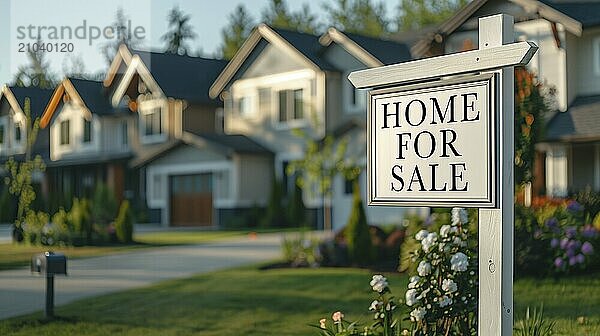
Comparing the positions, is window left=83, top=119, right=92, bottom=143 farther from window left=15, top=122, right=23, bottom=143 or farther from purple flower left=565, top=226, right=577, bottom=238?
purple flower left=565, top=226, right=577, bottom=238

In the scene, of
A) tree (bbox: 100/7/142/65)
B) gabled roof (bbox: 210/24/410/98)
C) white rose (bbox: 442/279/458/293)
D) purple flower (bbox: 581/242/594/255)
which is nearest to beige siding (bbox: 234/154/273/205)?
gabled roof (bbox: 210/24/410/98)

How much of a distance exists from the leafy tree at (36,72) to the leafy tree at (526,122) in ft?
19.6

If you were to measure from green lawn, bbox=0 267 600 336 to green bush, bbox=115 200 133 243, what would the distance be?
198 centimetres

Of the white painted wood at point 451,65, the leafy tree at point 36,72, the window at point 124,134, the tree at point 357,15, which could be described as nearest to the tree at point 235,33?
the tree at point 357,15

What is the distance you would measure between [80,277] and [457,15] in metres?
12.6

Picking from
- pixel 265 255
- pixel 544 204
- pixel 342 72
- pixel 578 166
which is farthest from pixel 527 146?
pixel 342 72

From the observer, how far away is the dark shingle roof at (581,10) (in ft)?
61.2

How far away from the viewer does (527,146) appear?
1102cm

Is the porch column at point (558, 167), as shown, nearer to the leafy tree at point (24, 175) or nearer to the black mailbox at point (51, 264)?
the leafy tree at point (24, 175)

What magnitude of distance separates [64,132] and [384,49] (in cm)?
1510

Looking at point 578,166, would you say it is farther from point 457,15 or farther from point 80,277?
point 80,277

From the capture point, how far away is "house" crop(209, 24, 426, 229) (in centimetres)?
2398

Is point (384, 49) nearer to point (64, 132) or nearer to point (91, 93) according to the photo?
point (64, 132)

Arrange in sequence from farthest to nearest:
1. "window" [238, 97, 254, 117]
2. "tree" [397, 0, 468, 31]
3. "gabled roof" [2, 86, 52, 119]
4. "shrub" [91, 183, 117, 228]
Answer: "tree" [397, 0, 468, 31] < "window" [238, 97, 254, 117] < "shrub" [91, 183, 117, 228] < "gabled roof" [2, 86, 52, 119]
